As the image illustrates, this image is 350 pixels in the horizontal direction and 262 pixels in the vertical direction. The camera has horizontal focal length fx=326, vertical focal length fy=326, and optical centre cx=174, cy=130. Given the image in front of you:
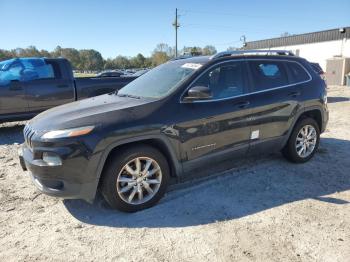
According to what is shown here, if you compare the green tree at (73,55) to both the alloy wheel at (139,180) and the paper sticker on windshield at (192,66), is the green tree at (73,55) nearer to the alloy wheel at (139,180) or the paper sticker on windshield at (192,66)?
the paper sticker on windshield at (192,66)

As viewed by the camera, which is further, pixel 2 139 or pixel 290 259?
pixel 2 139

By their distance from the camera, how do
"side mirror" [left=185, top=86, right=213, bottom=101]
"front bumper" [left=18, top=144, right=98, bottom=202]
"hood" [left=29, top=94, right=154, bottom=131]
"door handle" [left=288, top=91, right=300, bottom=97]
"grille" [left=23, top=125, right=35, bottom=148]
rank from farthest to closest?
"door handle" [left=288, top=91, right=300, bottom=97] < "side mirror" [left=185, top=86, right=213, bottom=101] < "grille" [left=23, top=125, right=35, bottom=148] < "hood" [left=29, top=94, right=154, bottom=131] < "front bumper" [left=18, top=144, right=98, bottom=202]

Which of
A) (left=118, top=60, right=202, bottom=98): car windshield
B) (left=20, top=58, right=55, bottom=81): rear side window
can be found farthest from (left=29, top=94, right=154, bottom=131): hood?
(left=20, top=58, right=55, bottom=81): rear side window

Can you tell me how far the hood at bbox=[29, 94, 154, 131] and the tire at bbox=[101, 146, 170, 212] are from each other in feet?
1.25

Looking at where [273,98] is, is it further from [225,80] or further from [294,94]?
[225,80]

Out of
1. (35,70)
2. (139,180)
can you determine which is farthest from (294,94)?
(35,70)

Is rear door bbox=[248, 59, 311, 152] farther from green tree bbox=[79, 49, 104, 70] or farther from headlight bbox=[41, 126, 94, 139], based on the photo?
green tree bbox=[79, 49, 104, 70]

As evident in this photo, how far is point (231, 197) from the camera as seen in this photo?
161 inches

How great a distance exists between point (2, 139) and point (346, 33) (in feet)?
101

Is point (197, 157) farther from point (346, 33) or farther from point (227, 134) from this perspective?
point (346, 33)

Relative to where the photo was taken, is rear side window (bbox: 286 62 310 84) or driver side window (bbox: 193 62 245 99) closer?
driver side window (bbox: 193 62 245 99)

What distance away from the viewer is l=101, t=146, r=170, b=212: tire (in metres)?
3.54

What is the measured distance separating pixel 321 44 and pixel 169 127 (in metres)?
34.1

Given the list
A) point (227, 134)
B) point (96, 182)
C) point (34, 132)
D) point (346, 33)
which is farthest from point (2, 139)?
point (346, 33)
